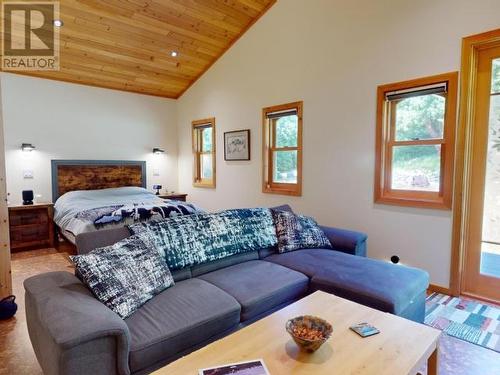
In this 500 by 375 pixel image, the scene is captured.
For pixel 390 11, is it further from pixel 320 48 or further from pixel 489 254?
pixel 489 254

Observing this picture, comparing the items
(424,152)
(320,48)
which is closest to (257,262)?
(424,152)

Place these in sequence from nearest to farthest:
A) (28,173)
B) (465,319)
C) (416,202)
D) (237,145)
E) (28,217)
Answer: (465,319)
(416,202)
(28,217)
(28,173)
(237,145)

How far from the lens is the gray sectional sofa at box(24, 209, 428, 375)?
1.34 metres

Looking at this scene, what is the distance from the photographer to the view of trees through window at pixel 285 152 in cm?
428

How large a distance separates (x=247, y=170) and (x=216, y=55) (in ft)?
6.75

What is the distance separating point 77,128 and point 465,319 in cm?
567

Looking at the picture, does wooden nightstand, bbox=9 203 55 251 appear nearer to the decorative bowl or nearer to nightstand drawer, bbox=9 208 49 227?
nightstand drawer, bbox=9 208 49 227

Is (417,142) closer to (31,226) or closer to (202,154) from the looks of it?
(202,154)

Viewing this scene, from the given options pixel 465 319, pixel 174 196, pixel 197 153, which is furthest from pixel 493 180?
pixel 174 196

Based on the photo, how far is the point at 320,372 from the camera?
119 cm

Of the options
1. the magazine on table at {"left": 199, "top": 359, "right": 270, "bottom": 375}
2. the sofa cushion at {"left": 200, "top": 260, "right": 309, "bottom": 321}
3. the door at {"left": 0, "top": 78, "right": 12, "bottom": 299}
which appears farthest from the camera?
the door at {"left": 0, "top": 78, "right": 12, "bottom": 299}

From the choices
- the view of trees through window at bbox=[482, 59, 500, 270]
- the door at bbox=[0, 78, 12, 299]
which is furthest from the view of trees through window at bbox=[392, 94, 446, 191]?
the door at bbox=[0, 78, 12, 299]

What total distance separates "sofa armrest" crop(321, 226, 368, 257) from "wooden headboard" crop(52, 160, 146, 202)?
4.02 meters

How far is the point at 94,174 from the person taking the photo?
207 inches
